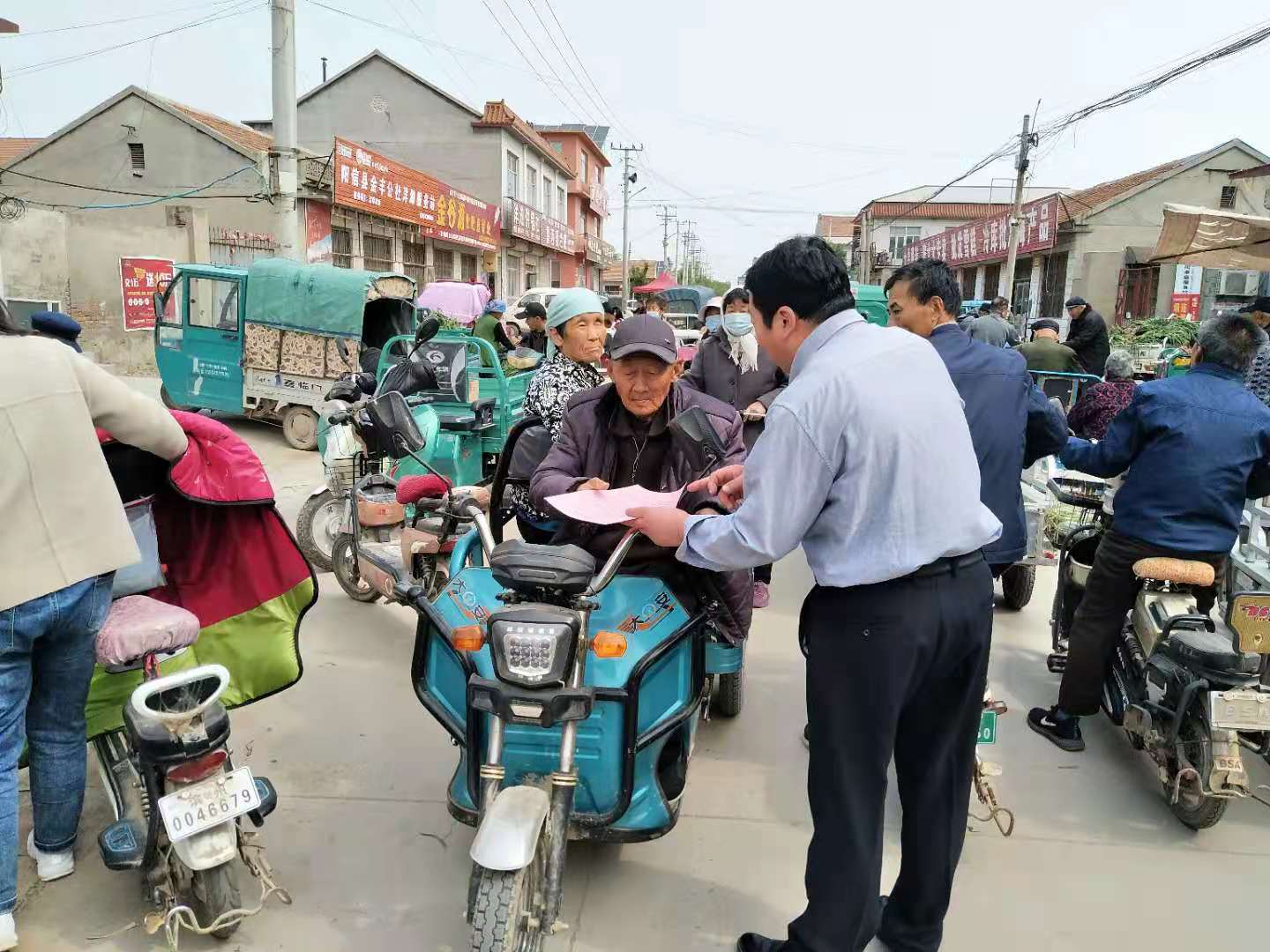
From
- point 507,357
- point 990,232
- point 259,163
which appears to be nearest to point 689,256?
point 990,232

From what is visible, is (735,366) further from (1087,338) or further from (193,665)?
(1087,338)

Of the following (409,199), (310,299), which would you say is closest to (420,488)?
(310,299)

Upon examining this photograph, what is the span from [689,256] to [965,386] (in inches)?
3768

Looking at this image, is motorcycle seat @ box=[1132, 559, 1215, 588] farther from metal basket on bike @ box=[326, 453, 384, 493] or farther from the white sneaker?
metal basket on bike @ box=[326, 453, 384, 493]

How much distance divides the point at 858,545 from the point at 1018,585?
12.1ft

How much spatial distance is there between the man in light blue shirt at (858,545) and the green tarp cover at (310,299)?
27.5ft

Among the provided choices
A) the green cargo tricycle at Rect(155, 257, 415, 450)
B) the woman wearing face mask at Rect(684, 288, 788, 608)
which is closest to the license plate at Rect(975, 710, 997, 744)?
the woman wearing face mask at Rect(684, 288, 788, 608)

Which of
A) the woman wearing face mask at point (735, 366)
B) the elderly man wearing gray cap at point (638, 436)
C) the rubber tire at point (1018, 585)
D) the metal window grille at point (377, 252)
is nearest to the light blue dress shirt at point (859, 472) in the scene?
the elderly man wearing gray cap at point (638, 436)

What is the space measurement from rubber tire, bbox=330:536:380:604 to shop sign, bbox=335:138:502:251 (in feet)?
40.5

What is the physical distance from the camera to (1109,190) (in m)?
29.2

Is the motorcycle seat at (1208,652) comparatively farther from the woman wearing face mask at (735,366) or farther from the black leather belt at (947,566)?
the woman wearing face mask at (735,366)

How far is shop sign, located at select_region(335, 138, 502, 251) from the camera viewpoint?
1609 cm

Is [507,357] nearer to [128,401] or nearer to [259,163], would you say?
[128,401]

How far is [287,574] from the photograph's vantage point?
112 inches
